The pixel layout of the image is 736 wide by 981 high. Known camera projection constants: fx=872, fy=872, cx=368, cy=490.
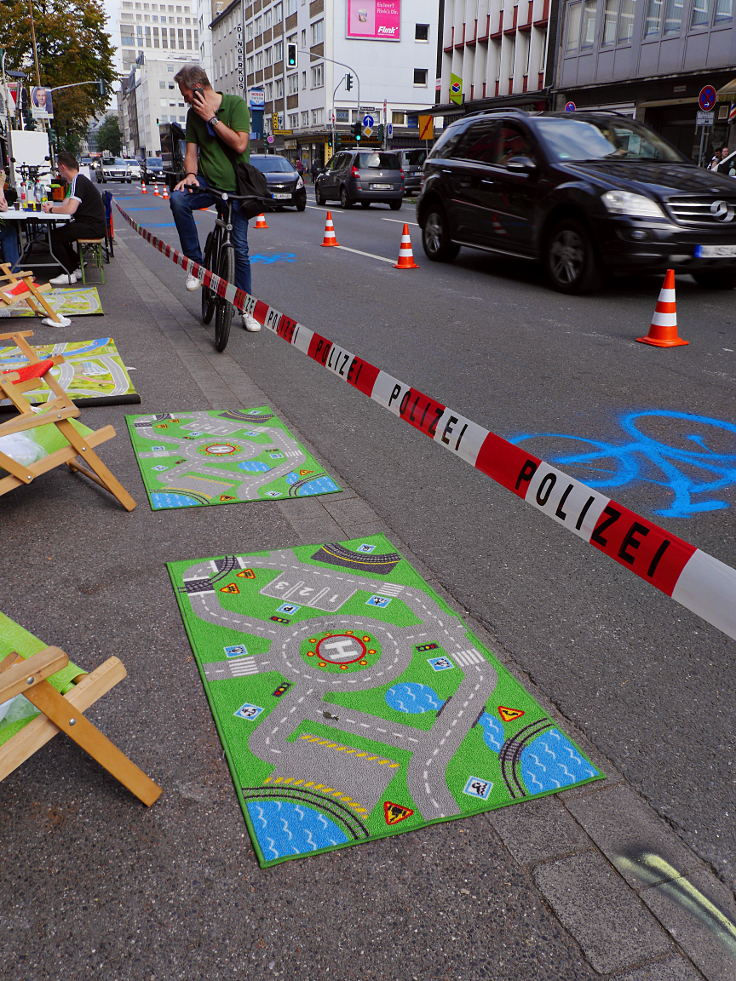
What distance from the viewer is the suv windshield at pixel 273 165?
2567 cm

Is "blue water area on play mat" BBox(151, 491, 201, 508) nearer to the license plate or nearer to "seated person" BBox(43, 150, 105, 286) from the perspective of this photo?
the license plate

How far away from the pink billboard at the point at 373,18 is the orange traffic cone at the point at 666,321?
7374cm

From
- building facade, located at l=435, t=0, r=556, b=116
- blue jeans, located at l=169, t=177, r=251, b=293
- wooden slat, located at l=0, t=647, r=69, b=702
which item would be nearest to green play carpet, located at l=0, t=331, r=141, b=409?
blue jeans, located at l=169, t=177, r=251, b=293

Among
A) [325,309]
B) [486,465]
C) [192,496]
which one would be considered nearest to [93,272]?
[325,309]

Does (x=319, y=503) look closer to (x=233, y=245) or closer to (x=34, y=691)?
(x=34, y=691)

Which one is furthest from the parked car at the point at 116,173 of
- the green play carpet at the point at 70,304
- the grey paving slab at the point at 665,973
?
the grey paving slab at the point at 665,973

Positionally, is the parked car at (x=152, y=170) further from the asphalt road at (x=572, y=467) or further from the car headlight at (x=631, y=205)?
the asphalt road at (x=572, y=467)

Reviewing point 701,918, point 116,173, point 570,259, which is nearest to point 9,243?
point 570,259

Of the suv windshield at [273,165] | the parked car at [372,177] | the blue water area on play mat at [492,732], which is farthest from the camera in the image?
the parked car at [372,177]

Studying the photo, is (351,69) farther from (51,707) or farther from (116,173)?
(51,707)

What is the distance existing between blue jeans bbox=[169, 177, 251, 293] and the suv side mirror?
4540 mm

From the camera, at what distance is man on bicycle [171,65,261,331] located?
6746 millimetres

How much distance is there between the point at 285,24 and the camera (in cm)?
8150

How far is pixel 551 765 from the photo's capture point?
2324mm
